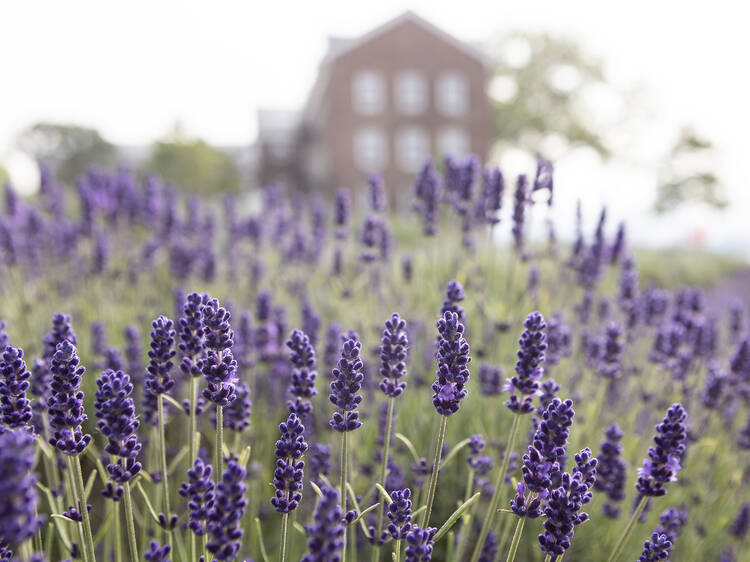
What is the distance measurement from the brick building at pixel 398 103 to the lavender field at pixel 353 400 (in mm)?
26883

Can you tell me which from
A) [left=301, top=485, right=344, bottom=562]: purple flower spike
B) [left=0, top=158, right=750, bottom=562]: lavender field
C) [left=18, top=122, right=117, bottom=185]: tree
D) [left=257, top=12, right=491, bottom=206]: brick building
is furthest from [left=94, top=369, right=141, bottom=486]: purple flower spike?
[left=18, top=122, right=117, bottom=185]: tree

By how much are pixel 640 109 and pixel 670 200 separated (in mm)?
7700

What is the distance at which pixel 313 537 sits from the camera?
114cm

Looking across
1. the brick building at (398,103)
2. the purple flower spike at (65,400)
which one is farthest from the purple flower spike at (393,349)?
the brick building at (398,103)

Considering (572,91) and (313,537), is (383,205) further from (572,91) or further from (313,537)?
(572,91)

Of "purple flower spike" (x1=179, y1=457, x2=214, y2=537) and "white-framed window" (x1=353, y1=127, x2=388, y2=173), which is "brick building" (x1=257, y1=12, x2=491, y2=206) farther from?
"purple flower spike" (x1=179, y1=457, x2=214, y2=537)

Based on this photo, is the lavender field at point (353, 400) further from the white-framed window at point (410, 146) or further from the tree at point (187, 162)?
the tree at point (187, 162)

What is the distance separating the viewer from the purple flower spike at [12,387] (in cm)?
149

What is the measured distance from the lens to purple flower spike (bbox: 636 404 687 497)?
A: 169cm

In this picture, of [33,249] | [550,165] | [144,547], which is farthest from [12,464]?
[33,249]

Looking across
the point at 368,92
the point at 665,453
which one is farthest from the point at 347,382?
the point at 368,92

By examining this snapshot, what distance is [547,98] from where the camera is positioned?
36094 millimetres

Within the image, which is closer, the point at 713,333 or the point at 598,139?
the point at 713,333

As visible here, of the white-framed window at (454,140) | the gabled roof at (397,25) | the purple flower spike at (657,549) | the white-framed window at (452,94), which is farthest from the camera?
the white-framed window at (454,140)
